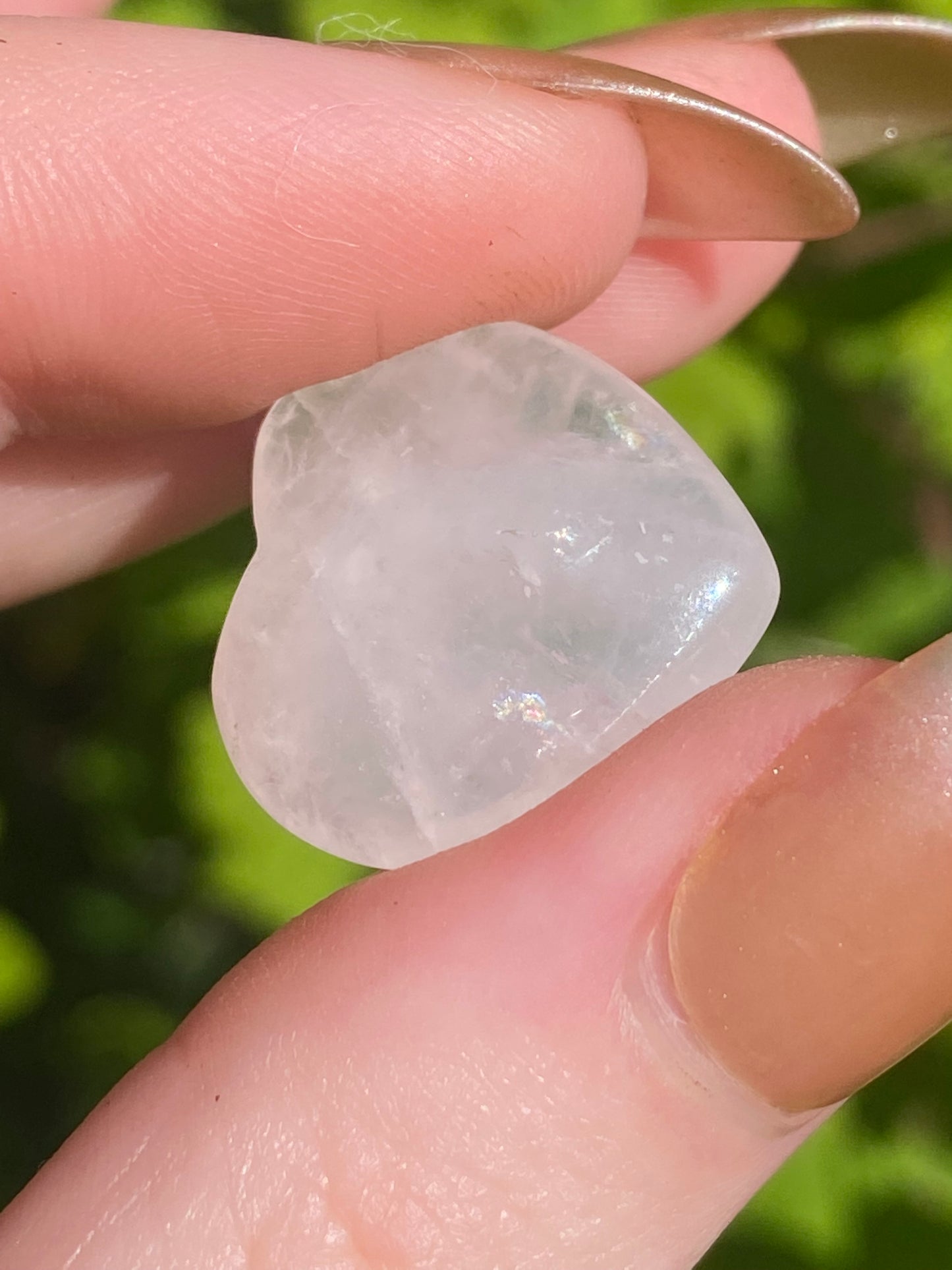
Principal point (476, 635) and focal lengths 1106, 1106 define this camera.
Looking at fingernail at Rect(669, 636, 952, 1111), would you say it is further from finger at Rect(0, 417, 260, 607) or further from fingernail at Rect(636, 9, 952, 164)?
finger at Rect(0, 417, 260, 607)

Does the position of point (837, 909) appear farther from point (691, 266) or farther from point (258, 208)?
point (691, 266)

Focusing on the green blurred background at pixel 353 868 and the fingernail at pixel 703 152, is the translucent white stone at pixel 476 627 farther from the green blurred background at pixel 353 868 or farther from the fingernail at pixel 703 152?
the green blurred background at pixel 353 868

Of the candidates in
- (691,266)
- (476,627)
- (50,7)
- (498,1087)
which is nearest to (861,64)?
(691,266)

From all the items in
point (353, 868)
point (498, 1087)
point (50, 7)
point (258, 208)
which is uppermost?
point (50, 7)

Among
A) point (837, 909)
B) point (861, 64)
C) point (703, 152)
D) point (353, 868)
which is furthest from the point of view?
point (353, 868)

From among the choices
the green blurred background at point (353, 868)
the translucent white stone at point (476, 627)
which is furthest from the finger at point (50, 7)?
the translucent white stone at point (476, 627)

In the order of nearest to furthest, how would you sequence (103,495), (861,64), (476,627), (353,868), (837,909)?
(837,909) < (476,627) < (861,64) < (103,495) < (353,868)

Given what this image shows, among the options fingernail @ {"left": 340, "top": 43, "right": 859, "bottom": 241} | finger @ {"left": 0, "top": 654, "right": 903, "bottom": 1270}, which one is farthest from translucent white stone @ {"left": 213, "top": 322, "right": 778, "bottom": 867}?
fingernail @ {"left": 340, "top": 43, "right": 859, "bottom": 241}
